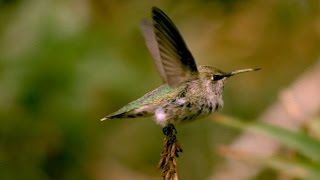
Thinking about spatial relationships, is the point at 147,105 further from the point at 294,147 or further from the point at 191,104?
the point at 294,147

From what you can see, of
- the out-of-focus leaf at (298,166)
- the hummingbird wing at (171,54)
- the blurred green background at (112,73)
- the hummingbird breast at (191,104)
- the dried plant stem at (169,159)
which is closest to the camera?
the dried plant stem at (169,159)

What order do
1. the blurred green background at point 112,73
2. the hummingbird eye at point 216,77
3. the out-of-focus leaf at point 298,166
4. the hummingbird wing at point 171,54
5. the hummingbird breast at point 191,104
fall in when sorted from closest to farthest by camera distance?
the hummingbird wing at point 171,54 → the out-of-focus leaf at point 298,166 → the hummingbird breast at point 191,104 → the hummingbird eye at point 216,77 → the blurred green background at point 112,73

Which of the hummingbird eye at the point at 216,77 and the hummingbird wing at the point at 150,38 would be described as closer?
the hummingbird wing at the point at 150,38

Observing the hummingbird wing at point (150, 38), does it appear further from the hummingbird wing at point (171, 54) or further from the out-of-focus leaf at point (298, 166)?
the out-of-focus leaf at point (298, 166)

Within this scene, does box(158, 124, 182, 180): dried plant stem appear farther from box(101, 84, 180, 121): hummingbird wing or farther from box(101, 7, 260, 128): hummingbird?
box(101, 84, 180, 121): hummingbird wing

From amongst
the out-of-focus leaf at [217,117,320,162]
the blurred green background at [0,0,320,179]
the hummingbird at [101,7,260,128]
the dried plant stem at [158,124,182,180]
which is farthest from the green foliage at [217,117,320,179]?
the blurred green background at [0,0,320,179]

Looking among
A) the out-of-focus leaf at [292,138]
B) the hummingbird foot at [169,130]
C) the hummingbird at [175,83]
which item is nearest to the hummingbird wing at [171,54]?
the hummingbird at [175,83]

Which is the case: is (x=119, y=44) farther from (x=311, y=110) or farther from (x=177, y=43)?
(x=177, y=43)
